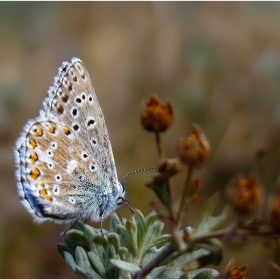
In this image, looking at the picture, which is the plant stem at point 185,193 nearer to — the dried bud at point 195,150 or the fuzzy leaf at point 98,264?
the dried bud at point 195,150

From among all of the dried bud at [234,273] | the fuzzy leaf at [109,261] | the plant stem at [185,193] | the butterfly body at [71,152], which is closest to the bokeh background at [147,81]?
the butterfly body at [71,152]

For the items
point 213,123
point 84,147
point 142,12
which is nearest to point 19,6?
point 142,12

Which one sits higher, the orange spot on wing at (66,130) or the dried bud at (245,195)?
the orange spot on wing at (66,130)

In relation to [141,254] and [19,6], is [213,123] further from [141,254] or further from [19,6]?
[19,6]

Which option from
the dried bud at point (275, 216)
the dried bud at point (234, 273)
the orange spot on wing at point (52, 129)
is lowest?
the dried bud at point (234, 273)

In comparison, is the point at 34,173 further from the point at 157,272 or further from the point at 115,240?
the point at 157,272

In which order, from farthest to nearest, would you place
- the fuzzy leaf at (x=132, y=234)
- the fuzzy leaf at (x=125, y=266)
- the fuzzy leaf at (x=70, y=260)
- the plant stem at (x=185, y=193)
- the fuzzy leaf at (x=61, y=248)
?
the fuzzy leaf at (x=61, y=248), the fuzzy leaf at (x=132, y=234), the fuzzy leaf at (x=70, y=260), the fuzzy leaf at (x=125, y=266), the plant stem at (x=185, y=193)

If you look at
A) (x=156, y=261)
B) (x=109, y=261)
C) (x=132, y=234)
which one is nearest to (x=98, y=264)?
(x=109, y=261)
